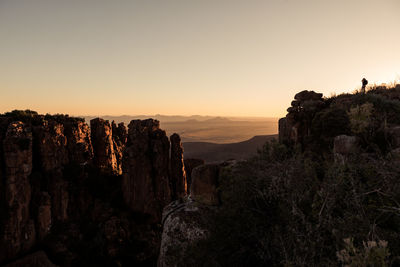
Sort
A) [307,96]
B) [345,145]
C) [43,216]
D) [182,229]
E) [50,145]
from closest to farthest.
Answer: [345,145], [182,229], [307,96], [43,216], [50,145]

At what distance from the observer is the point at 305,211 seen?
548cm

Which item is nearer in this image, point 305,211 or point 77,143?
point 305,211

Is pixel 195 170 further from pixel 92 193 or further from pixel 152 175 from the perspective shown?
pixel 92 193

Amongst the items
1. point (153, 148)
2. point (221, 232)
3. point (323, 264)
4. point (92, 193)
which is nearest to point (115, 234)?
point (92, 193)

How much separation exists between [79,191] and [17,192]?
868 centimetres

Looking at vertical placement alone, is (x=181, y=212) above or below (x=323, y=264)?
below

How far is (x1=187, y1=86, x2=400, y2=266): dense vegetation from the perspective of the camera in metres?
4.34

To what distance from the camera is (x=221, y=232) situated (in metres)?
6.01

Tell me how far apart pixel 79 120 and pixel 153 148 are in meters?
16.3

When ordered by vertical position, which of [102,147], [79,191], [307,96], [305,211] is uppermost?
[307,96]

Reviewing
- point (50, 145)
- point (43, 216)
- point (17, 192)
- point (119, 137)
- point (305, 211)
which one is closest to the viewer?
point (305, 211)

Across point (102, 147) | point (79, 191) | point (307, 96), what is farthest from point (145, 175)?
point (307, 96)

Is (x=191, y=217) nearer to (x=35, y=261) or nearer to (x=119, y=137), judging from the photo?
(x=35, y=261)

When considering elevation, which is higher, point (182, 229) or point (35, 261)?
point (182, 229)
